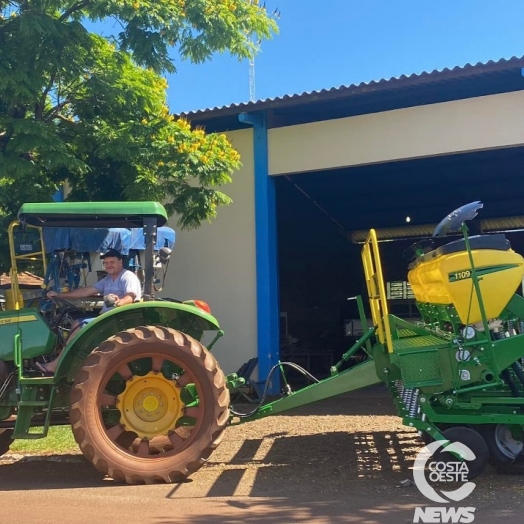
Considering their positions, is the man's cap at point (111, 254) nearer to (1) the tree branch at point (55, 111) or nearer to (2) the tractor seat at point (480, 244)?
(2) the tractor seat at point (480, 244)

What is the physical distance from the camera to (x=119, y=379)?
5.58 meters

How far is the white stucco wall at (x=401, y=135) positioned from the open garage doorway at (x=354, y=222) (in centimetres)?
59

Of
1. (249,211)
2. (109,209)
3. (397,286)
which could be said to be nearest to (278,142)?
(249,211)

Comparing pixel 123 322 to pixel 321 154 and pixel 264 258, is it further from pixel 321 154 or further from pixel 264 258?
pixel 321 154

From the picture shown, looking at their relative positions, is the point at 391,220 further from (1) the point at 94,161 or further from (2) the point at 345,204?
(1) the point at 94,161

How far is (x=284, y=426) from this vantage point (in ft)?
26.4

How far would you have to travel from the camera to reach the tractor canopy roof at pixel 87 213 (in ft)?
18.4

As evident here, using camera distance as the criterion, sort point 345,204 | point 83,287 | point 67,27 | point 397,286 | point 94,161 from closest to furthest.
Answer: point 83,287 < point 67,27 < point 94,161 < point 345,204 < point 397,286

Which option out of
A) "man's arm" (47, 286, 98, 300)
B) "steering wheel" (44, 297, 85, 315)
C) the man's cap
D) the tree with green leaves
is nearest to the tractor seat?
the man's cap

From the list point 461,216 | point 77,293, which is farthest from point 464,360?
point 77,293

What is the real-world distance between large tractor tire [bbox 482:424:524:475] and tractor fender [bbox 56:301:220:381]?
7.94ft

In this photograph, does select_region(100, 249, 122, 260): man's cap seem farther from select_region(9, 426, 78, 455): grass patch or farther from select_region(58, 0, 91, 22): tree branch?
select_region(58, 0, 91, 22): tree branch

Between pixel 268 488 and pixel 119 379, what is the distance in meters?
1.48

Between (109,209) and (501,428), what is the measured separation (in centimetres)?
365
